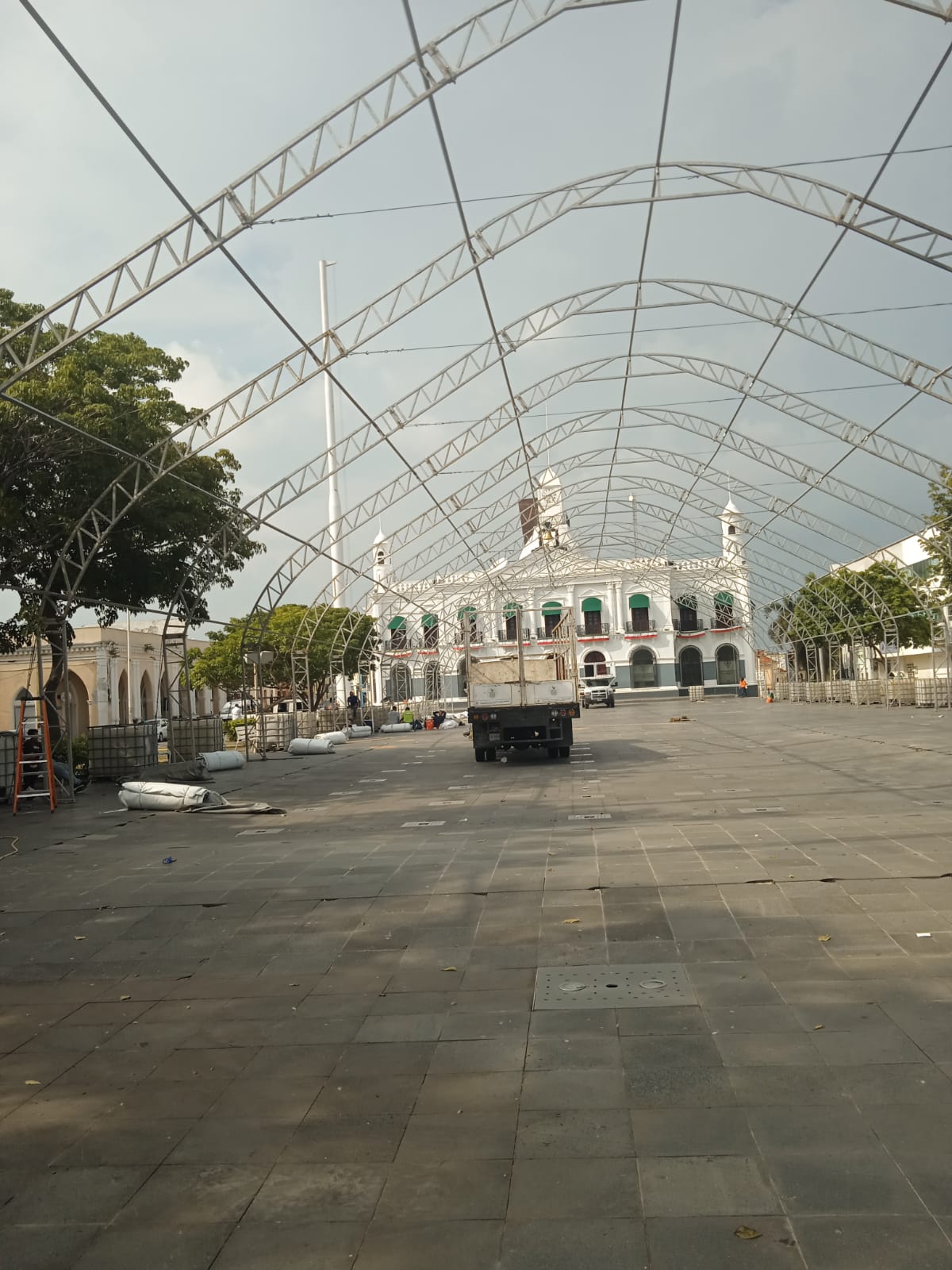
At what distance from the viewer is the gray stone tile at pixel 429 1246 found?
9.91ft

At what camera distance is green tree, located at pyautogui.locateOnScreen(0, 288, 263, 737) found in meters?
18.2

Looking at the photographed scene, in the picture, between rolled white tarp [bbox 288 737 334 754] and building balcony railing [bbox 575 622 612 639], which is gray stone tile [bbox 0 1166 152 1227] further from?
building balcony railing [bbox 575 622 612 639]

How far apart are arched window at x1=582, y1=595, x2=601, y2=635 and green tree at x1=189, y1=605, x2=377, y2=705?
71.9 ft

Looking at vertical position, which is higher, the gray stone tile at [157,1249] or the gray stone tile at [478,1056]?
the gray stone tile at [478,1056]

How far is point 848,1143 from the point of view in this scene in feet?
11.9

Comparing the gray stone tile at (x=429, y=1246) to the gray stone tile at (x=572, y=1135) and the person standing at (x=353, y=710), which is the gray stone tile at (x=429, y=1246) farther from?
the person standing at (x=353, y=710)

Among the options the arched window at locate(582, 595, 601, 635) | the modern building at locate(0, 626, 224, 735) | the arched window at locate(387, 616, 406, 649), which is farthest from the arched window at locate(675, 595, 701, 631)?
the modern building at locate(0, 626, 224, 735)

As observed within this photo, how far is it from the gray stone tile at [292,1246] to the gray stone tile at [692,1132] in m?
1.08

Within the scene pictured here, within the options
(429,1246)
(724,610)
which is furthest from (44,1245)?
(724,610)

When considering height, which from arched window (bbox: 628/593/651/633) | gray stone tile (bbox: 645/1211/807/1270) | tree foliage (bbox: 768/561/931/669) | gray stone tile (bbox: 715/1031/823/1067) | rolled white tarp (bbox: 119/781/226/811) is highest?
arched window (bbox: 628/593/651/633)

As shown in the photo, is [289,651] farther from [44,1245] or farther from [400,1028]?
[44,1245]

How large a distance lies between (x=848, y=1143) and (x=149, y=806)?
14.0m

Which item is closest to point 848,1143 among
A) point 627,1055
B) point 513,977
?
point 627,1055

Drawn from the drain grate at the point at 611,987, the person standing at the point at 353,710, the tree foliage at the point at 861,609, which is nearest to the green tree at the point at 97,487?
the drain grate at the point at 611,987
